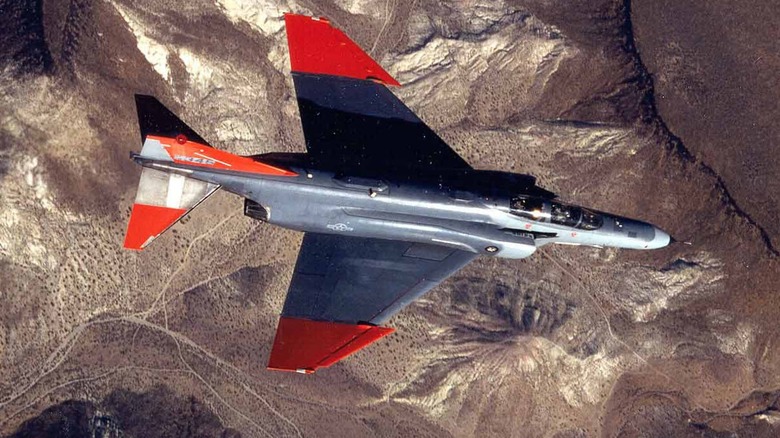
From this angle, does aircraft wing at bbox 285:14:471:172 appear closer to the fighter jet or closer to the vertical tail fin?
the fighter jet

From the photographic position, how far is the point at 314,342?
18406mm

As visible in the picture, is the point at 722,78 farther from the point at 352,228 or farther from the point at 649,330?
the point at 352,228

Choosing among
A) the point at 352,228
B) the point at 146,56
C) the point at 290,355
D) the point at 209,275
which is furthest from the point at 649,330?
the point at 146,56

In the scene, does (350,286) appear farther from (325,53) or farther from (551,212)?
(325,53)

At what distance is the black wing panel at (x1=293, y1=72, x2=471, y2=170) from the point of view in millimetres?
19781

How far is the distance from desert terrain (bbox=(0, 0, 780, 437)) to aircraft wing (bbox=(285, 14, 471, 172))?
0.93m

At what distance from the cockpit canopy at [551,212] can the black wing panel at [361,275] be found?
240cm

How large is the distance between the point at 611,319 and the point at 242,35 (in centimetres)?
1773

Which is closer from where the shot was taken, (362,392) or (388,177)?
(388,177)

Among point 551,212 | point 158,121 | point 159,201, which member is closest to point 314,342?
point 159,201

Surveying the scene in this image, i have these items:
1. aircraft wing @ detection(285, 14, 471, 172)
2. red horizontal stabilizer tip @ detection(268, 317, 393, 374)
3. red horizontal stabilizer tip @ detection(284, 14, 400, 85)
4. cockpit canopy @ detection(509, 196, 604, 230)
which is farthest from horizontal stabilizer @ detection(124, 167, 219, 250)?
cockpit canopy @ detection(509, 196, 604, 230)

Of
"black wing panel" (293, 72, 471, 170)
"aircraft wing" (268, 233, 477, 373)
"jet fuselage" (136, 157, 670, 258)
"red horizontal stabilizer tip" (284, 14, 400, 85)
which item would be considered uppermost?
"red horizontal stabilizer tip" (284, 14, 400, 85)

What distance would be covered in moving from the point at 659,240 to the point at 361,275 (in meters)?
11.0

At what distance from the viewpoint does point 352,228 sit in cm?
1858
